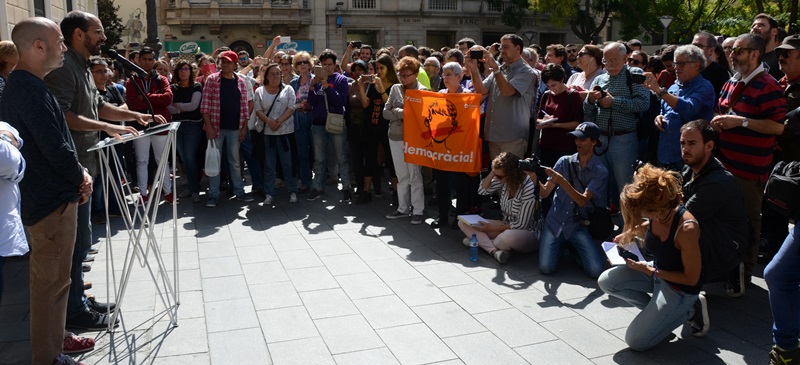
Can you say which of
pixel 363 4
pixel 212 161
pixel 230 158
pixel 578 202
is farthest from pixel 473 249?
pixel 363 4

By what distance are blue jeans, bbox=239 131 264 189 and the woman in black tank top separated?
6.40m

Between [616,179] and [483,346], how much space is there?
10.8 feet

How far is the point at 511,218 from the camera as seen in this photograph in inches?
267

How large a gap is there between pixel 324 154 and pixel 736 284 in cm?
596

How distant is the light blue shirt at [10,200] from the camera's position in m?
3.31

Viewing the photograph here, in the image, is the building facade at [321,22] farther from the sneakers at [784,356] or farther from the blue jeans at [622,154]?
the sneakers at [784,356]

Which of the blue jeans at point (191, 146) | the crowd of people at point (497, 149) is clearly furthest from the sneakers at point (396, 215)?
the blue jeans at point (191, 146)

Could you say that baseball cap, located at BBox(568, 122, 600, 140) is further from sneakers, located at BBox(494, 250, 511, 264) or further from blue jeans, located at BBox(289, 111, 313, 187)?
blue jeans, located at BBox(289, 111, 313, 187)

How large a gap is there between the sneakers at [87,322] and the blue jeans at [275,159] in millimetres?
4583

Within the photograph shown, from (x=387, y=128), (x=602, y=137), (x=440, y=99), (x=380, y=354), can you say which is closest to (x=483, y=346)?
(x=380, y=354)

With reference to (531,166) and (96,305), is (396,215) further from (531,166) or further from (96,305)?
(96,305)

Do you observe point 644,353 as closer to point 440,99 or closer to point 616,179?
point 616,179

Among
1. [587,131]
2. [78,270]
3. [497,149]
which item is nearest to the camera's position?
[78,270]

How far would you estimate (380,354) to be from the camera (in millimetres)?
4391
